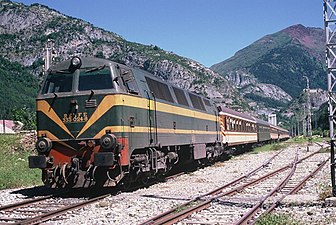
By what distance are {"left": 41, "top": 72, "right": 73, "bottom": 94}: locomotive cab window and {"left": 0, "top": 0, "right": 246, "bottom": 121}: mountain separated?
139m

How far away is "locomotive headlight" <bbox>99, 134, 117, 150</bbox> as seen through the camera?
12945mm

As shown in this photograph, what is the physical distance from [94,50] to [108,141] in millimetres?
163755

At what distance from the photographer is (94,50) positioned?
173000 millimetres

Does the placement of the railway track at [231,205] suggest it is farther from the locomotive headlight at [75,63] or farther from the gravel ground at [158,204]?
the locomotive headlight at [75,63]

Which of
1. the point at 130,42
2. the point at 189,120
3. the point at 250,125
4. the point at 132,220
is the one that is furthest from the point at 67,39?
the point at 132,220

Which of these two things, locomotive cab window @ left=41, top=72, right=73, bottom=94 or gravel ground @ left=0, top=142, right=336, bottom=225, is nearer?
gravel ground @ left=0, top=142, right=336, bottom=225

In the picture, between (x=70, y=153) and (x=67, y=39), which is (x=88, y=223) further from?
(x=67, y=39)

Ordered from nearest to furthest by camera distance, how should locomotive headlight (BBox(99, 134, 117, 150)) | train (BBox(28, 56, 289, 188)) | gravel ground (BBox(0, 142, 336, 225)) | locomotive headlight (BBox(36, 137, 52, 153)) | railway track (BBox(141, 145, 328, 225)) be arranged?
railway track (BBox(141, 145, 328, 225))
gravel ground (BBox(0, 142, 336, 225))
locomotive headlight (BBox(99, 134, 117, 150))
train (BBox(28, 56, 289, 188))
locomotive headlight (BBox(36, 137, 52, 153))

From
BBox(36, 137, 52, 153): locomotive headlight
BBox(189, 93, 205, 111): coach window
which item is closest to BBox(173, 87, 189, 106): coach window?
BBox(189, 93, 205, 111): coach window

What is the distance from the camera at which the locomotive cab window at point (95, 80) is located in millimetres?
13703

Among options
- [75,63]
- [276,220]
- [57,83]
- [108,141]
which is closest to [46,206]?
[108,141]

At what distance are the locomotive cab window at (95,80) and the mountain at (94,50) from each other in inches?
5492

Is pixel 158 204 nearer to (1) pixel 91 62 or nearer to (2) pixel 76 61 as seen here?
(1) pixel 91 62

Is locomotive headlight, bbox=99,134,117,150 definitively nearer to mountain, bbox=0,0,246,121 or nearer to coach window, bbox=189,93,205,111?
coach window, bbox=189,93,205,111
